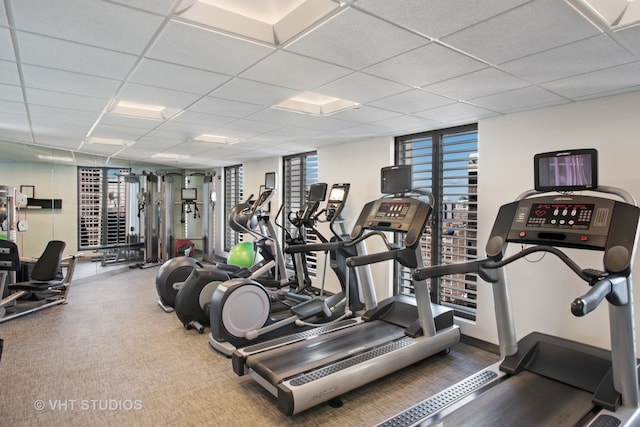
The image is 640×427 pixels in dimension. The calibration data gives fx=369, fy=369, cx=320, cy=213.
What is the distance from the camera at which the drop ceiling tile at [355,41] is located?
68.5 inches

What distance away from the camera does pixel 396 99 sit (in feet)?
9.96

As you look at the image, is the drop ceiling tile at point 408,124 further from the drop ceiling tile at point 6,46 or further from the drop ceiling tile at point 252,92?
the drop ceiling tile at point 6,46

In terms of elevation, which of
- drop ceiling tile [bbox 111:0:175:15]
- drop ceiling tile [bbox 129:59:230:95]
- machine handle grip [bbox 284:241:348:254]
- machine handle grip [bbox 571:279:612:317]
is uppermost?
drop ceiling tile [bbox 129:59:230:95]

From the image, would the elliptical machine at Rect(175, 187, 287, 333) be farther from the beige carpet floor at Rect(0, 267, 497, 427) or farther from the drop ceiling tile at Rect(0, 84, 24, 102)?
the drop ceiling tile at Rect(0, 84, 24, 102)

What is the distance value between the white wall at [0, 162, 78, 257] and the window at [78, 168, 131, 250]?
16cm

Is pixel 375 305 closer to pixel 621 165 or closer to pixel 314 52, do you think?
pixel 621 165

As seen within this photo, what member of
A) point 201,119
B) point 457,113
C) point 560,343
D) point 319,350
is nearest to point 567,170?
point 560,343

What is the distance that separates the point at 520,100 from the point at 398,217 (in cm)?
137

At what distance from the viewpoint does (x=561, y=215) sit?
228cm

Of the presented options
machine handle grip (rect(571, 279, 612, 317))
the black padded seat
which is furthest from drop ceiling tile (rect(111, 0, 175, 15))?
the black padded seat

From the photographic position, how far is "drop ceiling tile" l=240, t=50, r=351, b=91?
222 centimetres

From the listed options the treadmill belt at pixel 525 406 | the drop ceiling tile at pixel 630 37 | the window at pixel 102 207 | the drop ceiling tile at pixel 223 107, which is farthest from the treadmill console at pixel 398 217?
the window at pixel 102 207

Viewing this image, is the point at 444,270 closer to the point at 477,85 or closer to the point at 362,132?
the point at 477,85

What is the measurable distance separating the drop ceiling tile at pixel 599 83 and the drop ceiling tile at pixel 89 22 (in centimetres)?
258
